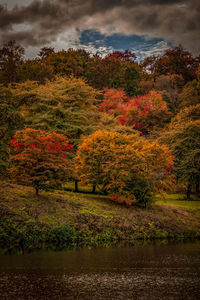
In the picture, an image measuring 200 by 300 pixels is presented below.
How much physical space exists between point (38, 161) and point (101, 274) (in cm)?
1271

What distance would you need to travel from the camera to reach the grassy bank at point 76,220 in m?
22.9

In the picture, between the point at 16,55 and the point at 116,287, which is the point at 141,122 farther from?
the point at 116,287

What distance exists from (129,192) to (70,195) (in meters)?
5.16

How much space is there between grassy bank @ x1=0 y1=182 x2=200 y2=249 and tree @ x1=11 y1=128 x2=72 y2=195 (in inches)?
58.7

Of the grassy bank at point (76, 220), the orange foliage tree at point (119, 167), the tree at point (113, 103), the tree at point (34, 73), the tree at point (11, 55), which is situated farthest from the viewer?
the tree at point (11, 55)

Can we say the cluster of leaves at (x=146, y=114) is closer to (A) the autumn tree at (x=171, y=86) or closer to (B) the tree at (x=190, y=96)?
(B) the tree at (x=190, y=96)

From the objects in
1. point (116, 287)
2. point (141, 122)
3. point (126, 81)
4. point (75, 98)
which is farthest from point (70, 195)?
point (126, 81)

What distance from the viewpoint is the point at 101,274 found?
15695mm

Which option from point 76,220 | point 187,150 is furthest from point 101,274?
point 187,150

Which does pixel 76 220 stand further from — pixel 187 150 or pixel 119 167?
pixel 187 150

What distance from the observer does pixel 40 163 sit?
26.3 meters

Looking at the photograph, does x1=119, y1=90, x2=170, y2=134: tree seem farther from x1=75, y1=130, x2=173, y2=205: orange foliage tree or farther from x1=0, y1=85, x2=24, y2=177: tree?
x1=0, y1=85, x2=24, y2=177: tree

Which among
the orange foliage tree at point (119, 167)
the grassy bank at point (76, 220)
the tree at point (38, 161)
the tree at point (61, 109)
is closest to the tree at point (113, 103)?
the tree at point (61, 109)

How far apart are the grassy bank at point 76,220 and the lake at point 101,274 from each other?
304 centimetres
